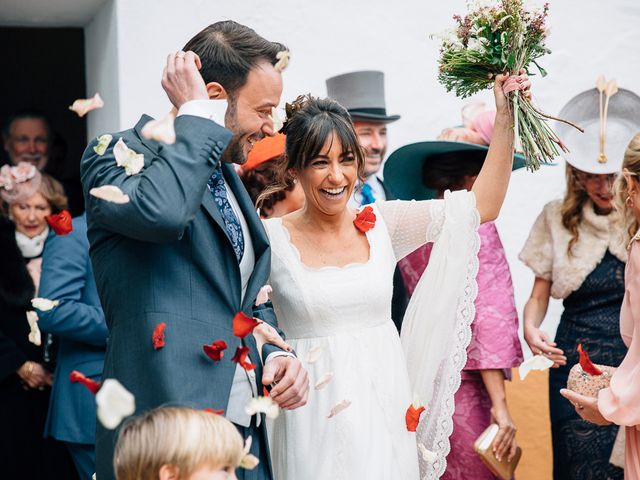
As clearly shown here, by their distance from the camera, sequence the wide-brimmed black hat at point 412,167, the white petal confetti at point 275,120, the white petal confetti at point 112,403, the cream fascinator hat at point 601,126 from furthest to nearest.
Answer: the cream fascinator hat at point 601,126, the wide-brimmed black hat at point 412,167, the white petal confetti at point 275,120, the white petal confetti at point 112,403

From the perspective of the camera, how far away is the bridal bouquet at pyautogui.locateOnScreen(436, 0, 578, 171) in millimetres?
3617

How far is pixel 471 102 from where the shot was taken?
6.20 m

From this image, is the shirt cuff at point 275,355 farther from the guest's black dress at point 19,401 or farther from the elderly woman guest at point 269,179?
the guest's black dress at point 19,401

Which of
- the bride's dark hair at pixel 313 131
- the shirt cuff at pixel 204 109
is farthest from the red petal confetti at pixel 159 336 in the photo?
the bride's dark hair at pixel 313 131

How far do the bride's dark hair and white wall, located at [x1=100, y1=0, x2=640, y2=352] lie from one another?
1.91m

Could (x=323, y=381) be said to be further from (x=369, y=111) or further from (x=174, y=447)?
(x=369, y=111)

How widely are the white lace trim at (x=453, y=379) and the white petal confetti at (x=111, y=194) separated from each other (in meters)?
1.51

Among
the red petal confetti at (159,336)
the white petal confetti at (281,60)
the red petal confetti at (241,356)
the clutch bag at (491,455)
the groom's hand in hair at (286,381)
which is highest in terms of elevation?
the white petal confetti at (281,60)

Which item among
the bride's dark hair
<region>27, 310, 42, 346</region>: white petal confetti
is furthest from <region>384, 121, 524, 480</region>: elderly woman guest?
<region>27, 310, 42, 346</region>: white petal confetti

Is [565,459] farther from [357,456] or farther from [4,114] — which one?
[4,114]

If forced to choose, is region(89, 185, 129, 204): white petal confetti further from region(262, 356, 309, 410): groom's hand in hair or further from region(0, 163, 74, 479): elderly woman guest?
region(0, 163, 74, 479): elderly woman guest

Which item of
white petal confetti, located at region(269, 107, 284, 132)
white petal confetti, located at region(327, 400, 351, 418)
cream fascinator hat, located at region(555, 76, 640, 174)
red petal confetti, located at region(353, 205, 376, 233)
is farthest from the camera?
cream fascinator hat, located at region(555, 76, 640, 174)

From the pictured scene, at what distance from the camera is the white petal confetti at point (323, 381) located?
3572mm

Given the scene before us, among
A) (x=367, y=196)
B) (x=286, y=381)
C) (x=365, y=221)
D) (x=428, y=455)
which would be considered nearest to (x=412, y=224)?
(x=365, y=221)
